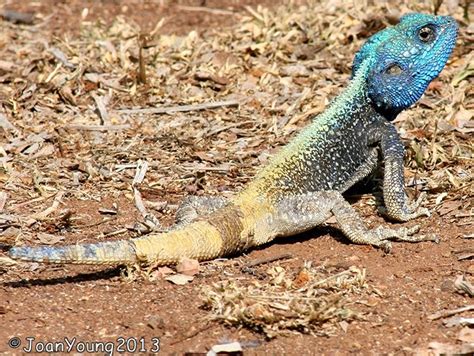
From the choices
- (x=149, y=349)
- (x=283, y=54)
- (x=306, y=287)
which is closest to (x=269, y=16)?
(x=283, y=54)

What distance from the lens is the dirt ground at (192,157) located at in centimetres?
656

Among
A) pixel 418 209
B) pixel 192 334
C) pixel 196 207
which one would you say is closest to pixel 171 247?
pixel 196 207

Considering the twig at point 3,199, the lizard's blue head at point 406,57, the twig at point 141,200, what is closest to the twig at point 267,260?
the twig at point 141,200

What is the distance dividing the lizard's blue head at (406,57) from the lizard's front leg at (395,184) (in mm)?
337

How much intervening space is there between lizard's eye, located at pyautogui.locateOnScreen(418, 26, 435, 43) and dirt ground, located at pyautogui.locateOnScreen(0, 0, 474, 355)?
116 centimetres

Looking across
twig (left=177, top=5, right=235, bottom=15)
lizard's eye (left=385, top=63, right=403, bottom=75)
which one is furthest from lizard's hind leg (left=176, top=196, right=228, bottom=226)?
twig (left=177, top=5, right=235, bottom=15)

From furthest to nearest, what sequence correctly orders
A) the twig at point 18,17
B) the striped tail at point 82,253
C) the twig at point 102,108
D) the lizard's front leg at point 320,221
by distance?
1. the twig at point 18,17
2. the twig at point 102,108
3. the lizard's front leg at point 320,221
4. the striped tail at point 82,253

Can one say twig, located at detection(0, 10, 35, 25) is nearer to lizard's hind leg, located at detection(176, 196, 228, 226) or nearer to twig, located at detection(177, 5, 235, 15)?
twig, located at detection(177, 5, 235, 15)

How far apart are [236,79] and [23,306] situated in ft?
17.2

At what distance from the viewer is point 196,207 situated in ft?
26.2

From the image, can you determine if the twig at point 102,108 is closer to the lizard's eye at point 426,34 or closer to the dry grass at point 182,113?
the dry grass at point 182,113

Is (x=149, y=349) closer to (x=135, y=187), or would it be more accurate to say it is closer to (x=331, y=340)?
(x=331, y=340)

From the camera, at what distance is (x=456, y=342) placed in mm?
6301

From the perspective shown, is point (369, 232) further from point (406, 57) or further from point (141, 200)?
point (141, 200)
